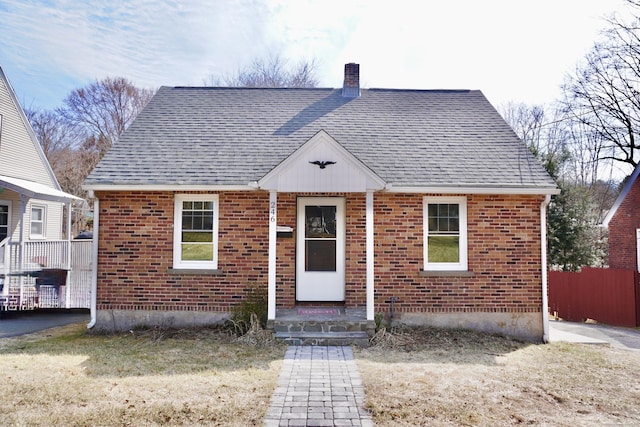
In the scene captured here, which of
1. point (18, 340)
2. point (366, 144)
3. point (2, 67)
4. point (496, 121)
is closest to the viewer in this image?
point (18, 340)

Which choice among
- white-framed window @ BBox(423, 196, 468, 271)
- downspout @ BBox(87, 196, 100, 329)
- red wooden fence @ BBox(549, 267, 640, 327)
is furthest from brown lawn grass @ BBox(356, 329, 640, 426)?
downspout @ BBox(87, 196, 100, 329)

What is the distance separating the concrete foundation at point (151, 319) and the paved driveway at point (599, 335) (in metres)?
7.58

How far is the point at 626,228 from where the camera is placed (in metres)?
16.0

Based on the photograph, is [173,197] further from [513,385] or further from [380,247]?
[513,385]

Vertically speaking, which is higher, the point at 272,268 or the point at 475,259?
the point at 475,259

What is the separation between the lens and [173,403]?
5.14 metres

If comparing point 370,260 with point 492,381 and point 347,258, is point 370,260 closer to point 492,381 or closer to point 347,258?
point 347,258

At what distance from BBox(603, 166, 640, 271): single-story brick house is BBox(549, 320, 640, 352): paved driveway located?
177 inches

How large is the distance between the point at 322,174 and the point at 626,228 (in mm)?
14124

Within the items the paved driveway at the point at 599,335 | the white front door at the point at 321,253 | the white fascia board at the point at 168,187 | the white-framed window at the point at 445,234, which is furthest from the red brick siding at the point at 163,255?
the paved driveway at the point at 599,335

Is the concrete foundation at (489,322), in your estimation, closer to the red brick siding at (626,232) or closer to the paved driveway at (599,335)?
the paved driveway at (599,335)

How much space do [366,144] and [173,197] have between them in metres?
4.79

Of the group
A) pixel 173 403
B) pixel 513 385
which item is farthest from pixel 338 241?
pixel 173 403

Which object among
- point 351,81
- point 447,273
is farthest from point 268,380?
point 351,81
